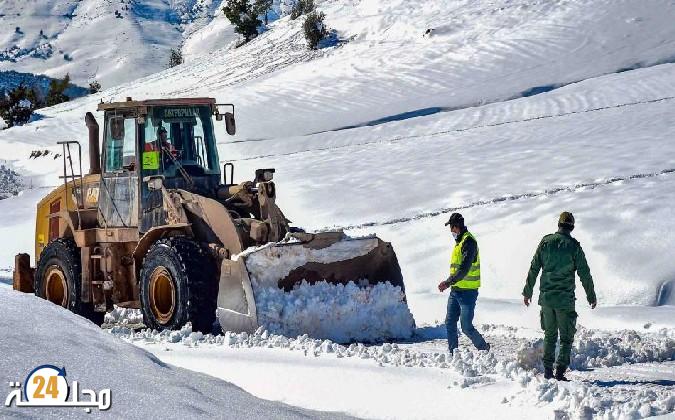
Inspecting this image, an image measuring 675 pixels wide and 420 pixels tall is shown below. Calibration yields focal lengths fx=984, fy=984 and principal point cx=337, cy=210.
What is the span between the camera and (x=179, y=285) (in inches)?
345

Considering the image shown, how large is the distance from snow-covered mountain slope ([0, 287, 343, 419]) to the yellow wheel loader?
6.90 feet

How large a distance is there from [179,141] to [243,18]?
168 feet

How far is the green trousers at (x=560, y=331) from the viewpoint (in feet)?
21.8

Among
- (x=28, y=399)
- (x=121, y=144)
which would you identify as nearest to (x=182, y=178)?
(x=121, y=144)

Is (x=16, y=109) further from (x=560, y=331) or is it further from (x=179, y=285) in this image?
(x=560, y=331)

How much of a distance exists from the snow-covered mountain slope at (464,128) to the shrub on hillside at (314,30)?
78cm

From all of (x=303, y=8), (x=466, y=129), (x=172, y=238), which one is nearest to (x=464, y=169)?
(x=466, y=129)

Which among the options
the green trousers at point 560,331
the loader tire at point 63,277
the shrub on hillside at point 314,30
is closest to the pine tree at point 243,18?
the shrub on hillside at point 314,30

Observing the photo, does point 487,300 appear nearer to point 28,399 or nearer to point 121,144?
point 121,144

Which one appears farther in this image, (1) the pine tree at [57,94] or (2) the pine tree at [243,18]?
(2) the pine tree at [243,18]

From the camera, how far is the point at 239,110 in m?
32.2

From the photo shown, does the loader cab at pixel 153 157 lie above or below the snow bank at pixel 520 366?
above

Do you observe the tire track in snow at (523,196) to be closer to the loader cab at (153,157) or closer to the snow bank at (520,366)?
the loader cab at (153,157)

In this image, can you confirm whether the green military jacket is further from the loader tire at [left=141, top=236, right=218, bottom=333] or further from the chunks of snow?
the chunks of snow
